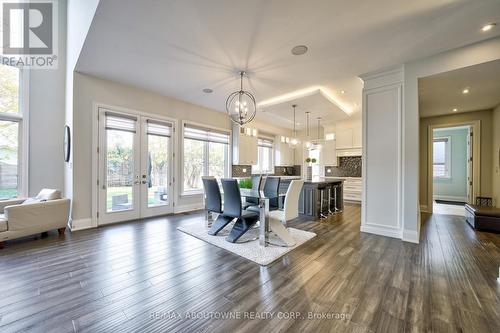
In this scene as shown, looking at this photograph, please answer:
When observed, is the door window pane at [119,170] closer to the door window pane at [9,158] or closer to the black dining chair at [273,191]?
the door window pane at [9,158]

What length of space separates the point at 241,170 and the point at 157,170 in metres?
2.82

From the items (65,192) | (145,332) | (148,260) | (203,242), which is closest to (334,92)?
(203,242)

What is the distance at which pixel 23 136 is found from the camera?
4.15 m

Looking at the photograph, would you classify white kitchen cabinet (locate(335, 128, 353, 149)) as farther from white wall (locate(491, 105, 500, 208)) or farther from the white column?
the white column

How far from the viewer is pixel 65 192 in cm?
451

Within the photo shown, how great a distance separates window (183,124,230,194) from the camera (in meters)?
5.64

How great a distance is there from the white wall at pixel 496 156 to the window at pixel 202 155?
6558 millimetres

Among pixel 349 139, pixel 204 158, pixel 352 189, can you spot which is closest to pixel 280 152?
pixel 349 139

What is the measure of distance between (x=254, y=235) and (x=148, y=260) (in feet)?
5.55

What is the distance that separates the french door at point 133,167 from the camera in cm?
425

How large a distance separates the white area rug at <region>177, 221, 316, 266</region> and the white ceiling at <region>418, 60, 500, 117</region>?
3360mm

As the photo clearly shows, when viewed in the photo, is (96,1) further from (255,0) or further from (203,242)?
(203,242)

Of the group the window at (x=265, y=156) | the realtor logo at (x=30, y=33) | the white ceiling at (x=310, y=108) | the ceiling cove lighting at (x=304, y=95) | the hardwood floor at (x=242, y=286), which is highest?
the realtor logo at (x=30, y=33)

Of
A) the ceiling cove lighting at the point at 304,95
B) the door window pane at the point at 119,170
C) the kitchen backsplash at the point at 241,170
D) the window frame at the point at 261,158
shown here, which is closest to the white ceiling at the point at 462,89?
the ceiling cove lighting at the point at 304,95
